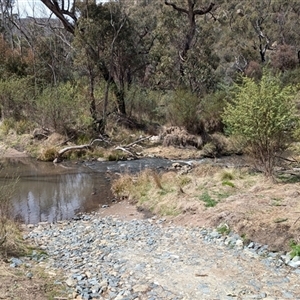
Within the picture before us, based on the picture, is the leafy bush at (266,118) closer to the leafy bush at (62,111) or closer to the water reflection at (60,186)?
the water reflection at (60,186)

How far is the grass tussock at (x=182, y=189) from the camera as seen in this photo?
9469 millimetres

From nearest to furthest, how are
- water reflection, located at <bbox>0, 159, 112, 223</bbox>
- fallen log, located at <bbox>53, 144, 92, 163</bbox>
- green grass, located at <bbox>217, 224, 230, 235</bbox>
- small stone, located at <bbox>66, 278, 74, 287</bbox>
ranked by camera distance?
small stone, located at <bbox>66, 278, 74, 287</bbox> → green grass, located at <bbox>217, 224, 230, 235</bbox> → water reflection, located at <bbox>0, 159, 112, 223</bbox> → fallen log, located at <bbox>53, 144, 92, 163</bbox>

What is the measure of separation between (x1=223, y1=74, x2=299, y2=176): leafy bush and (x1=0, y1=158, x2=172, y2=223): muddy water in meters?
4.71

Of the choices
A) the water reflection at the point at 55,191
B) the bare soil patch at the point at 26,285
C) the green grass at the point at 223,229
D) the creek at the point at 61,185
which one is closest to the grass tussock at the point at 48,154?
the creek at the point at 61,185

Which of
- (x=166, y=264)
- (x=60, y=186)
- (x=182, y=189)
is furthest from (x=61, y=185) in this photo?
(x=166, y=264)

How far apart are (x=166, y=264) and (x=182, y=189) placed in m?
4.64

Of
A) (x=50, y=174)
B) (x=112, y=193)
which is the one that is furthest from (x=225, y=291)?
(x=50, y=174)

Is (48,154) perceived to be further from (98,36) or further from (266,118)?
(266,118)

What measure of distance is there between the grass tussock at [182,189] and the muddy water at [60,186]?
3.07ft

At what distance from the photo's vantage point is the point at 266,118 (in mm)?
10047

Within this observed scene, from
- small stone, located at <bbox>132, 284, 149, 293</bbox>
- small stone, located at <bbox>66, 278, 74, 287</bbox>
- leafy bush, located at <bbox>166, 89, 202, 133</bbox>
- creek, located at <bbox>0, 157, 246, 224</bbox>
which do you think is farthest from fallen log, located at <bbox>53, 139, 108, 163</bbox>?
small stone, located at <bbox>132, 284, 149, 293</bbox>

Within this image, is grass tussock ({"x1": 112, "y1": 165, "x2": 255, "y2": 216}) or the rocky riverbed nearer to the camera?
the rocky riverbed

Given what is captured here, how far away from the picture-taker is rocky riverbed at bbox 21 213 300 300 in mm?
5133

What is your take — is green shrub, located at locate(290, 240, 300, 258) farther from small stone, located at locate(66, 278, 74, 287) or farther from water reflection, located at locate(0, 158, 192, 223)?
water reflection, located at locate(0, 158, 192, 223)
